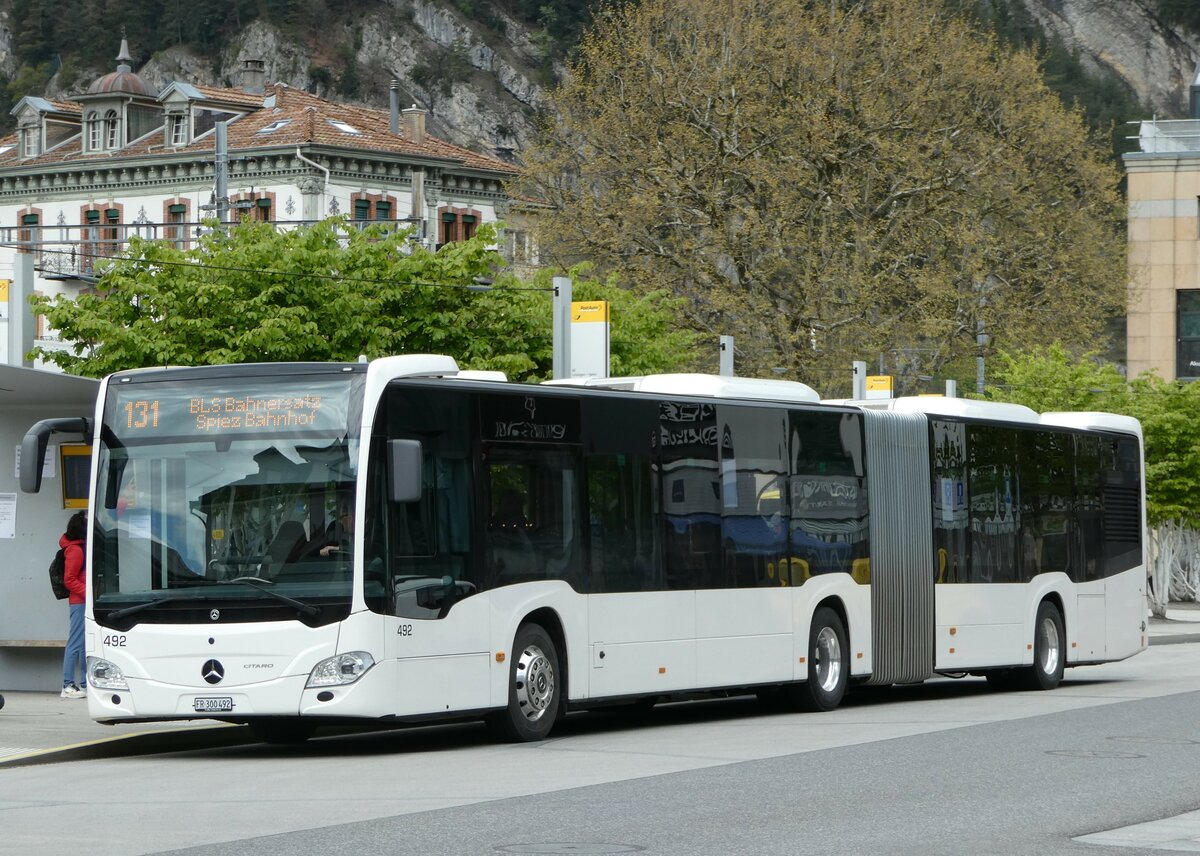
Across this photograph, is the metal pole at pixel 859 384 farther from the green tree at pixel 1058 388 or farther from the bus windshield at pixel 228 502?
the bus windshield at pixel 228 502

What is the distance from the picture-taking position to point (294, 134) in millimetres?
71250

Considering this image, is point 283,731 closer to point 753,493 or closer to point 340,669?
point 340,669

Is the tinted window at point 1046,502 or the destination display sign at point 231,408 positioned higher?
the destination display sign at point 231,408

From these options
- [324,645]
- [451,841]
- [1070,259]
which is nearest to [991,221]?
[1070,259]

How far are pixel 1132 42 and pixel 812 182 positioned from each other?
359ft

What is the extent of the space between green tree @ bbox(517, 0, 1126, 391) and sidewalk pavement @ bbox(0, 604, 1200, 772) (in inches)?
1101

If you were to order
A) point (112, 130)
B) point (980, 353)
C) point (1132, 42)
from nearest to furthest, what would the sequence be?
point (980, 353)
point (112, 130)
point (1132, 42)

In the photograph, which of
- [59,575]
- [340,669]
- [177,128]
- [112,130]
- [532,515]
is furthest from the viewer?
[112,130]

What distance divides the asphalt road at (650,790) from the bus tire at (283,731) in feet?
0.53

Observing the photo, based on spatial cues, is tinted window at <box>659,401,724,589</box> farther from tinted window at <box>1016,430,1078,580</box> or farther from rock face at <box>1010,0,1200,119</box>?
rock face at <box>1010,0,1200,119</box>

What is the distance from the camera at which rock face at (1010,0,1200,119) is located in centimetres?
14600

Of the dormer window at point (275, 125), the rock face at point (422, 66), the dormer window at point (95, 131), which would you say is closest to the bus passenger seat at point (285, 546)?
the dormer window at point (275, 125)

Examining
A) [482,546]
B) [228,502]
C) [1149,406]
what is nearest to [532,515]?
[482,546]

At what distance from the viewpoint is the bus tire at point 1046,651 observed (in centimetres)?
2295
